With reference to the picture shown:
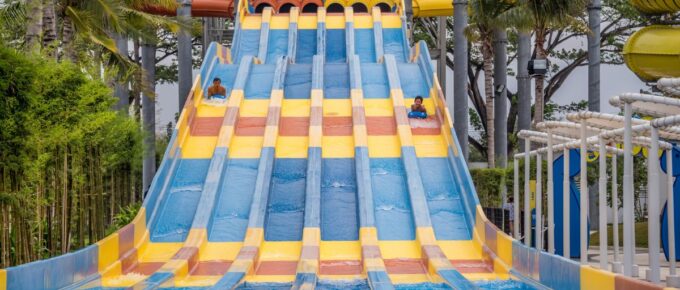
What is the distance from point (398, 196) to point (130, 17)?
7.27 meters

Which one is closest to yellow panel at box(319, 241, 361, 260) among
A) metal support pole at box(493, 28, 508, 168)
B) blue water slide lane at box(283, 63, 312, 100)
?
blue water slide lane at box(283, 63, 312, 100)

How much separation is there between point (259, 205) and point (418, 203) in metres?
2.33

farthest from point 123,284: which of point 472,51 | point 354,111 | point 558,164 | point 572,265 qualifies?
point 472,51

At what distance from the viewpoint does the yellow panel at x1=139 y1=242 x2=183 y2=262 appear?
504 inches

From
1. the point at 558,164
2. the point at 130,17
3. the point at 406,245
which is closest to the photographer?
the point at 406,245

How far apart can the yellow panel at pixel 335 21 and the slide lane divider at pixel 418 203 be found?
5439mm

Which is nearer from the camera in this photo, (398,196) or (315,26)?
(398,196)

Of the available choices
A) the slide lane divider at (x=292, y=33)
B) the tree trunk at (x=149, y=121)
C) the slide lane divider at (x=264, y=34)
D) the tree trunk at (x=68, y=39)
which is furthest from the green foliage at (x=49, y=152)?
the tree trunk at (x=149, y=121)

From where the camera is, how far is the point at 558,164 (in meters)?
17.0

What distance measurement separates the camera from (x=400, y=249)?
13133 mm

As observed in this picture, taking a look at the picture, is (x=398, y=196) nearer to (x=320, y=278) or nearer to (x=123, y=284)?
(x=320, y=278)

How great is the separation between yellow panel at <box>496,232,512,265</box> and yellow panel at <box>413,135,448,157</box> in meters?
3.55

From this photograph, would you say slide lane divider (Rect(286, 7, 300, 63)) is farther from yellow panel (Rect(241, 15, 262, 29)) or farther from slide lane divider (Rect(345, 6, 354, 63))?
slide lane divider (Rect(345, 6, 354, 63))

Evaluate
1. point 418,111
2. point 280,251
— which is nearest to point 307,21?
point 418,111
